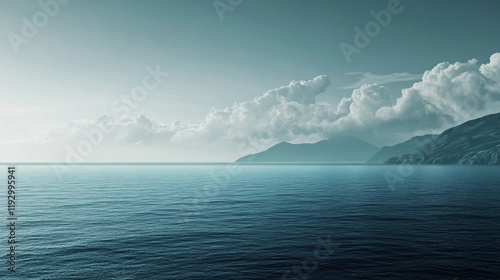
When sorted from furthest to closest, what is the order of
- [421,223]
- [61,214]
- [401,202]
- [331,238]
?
[401,202]
[61,214]
[421,223]
[331,238]

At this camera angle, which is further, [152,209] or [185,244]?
[152,209]

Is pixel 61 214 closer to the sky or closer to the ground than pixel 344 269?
closer to the sky

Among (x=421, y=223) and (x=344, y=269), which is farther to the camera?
(x=421, y=223)

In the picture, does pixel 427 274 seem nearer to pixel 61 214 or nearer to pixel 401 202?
pixel 401 202

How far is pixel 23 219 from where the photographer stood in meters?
71.4

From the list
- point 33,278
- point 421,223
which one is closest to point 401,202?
point 421,223

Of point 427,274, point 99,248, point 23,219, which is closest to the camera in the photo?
point 427,274

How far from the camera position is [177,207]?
90625mm

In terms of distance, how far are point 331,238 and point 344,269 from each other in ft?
47.4

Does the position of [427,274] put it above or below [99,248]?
below

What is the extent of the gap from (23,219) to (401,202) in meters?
102

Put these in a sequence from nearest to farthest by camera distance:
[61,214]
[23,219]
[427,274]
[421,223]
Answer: [427,274]
[421,223]
[23,219]
[61,214]

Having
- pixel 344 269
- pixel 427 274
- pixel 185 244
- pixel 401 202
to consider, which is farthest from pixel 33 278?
pixel 401 202

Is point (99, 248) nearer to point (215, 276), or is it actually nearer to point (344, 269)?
point (215, 276)
